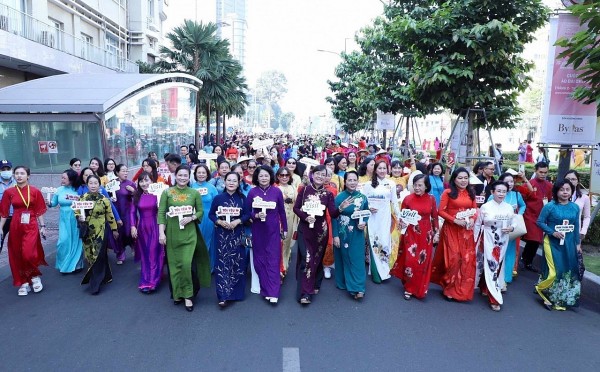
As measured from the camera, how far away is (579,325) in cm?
533

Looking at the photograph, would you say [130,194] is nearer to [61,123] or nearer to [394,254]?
[394,254]

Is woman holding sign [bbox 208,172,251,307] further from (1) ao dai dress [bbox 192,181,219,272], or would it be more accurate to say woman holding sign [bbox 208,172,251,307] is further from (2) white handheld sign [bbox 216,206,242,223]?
(1) ao dai dress [bbox 192,181,219,272]

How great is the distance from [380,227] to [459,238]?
125 cm

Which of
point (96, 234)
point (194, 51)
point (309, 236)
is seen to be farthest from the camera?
point (194, 51)

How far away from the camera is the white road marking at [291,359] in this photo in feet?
13.8

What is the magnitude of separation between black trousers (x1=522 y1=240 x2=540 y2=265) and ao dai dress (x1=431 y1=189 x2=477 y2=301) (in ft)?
6.31

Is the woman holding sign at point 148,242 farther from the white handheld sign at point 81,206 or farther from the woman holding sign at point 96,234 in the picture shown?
the white handheld sign at point 81,206

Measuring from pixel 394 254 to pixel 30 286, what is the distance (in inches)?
196

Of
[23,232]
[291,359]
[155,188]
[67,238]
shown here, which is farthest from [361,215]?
[67,238]

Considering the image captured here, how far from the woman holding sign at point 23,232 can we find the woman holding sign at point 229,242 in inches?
88.6

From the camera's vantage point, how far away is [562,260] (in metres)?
5.76

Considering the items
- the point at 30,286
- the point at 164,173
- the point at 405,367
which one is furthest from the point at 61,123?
the point at 405,367

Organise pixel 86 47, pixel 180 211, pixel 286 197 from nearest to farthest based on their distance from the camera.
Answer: pixel 180 211 → pixel 286 197 → pixel 86 47

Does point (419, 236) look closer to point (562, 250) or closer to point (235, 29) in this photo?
point (562, 250)
